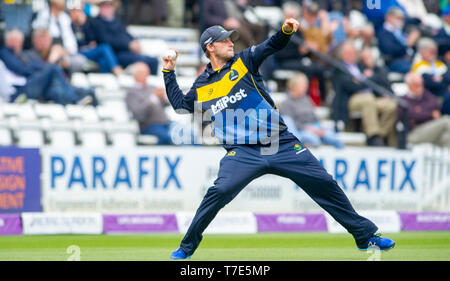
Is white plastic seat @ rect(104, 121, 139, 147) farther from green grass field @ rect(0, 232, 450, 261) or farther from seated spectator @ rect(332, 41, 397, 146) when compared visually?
seated spectator @ rect(332, 41, 397, 146)

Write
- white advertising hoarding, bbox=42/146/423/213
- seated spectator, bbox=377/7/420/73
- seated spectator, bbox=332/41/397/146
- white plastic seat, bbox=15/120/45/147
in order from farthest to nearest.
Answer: seated spectator, bbox=377/7/420/73, seated spectator, bbox=332/41/397/146, white plastic seat, bbox=15/120/45/147, white advertising hoarding, bbox=42/146/423/213

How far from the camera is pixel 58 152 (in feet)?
35.7

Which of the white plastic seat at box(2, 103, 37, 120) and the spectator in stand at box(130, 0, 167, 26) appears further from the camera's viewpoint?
the spectator in stand at box(130, 0, 167, 26)

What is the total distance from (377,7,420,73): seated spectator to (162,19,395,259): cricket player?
946cm

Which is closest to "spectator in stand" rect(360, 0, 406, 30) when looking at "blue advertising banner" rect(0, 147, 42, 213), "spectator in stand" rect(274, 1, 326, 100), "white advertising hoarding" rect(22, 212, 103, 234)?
"spectator in stand" rect(274, 1, 326, 100)

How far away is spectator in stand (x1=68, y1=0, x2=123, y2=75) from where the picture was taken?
13.6 metres

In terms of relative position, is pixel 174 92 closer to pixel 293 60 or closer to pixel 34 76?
pixel 34 76

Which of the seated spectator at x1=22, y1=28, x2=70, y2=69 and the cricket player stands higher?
the seated spectator at x1=22, y1=28, x2=70, y2=69

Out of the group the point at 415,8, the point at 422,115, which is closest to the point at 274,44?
the point at 422,115

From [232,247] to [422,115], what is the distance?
266 inches

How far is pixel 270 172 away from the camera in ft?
23.0

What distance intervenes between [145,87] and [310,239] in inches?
178
